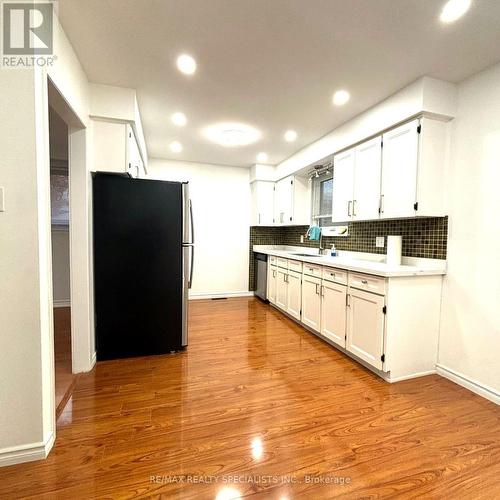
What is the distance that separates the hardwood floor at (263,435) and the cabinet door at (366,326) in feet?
0.61

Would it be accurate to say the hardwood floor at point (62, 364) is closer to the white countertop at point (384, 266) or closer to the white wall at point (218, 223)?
the white wall at point (218, 223)

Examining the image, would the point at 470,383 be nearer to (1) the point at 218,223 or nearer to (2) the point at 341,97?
(2) the point at 341,97

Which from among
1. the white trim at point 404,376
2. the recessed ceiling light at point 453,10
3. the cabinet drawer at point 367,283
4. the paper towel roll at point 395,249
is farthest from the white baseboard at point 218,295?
the recessed ceiling light at point 453,10

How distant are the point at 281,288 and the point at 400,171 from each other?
7.90 feet

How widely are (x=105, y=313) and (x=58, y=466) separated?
1368 millimetres

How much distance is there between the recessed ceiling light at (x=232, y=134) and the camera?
132 inches

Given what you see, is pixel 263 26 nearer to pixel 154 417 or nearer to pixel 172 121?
pixel 172 121

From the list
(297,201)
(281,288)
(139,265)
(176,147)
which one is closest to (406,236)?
(281,288)

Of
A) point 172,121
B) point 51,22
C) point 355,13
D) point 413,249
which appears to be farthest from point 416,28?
point 172,121

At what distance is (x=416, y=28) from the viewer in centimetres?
173

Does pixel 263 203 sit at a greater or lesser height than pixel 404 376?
greater

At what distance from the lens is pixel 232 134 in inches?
137

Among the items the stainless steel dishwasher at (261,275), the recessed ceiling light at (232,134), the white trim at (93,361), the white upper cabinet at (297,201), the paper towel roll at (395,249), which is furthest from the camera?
the stainless steel dishwasher at (261,275)

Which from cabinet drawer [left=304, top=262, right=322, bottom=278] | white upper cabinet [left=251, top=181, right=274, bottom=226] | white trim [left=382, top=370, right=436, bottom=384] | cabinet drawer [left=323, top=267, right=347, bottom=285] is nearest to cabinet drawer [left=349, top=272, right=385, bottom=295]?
cabinet drawer [left=323, top=267, right=347, bottom=285]
